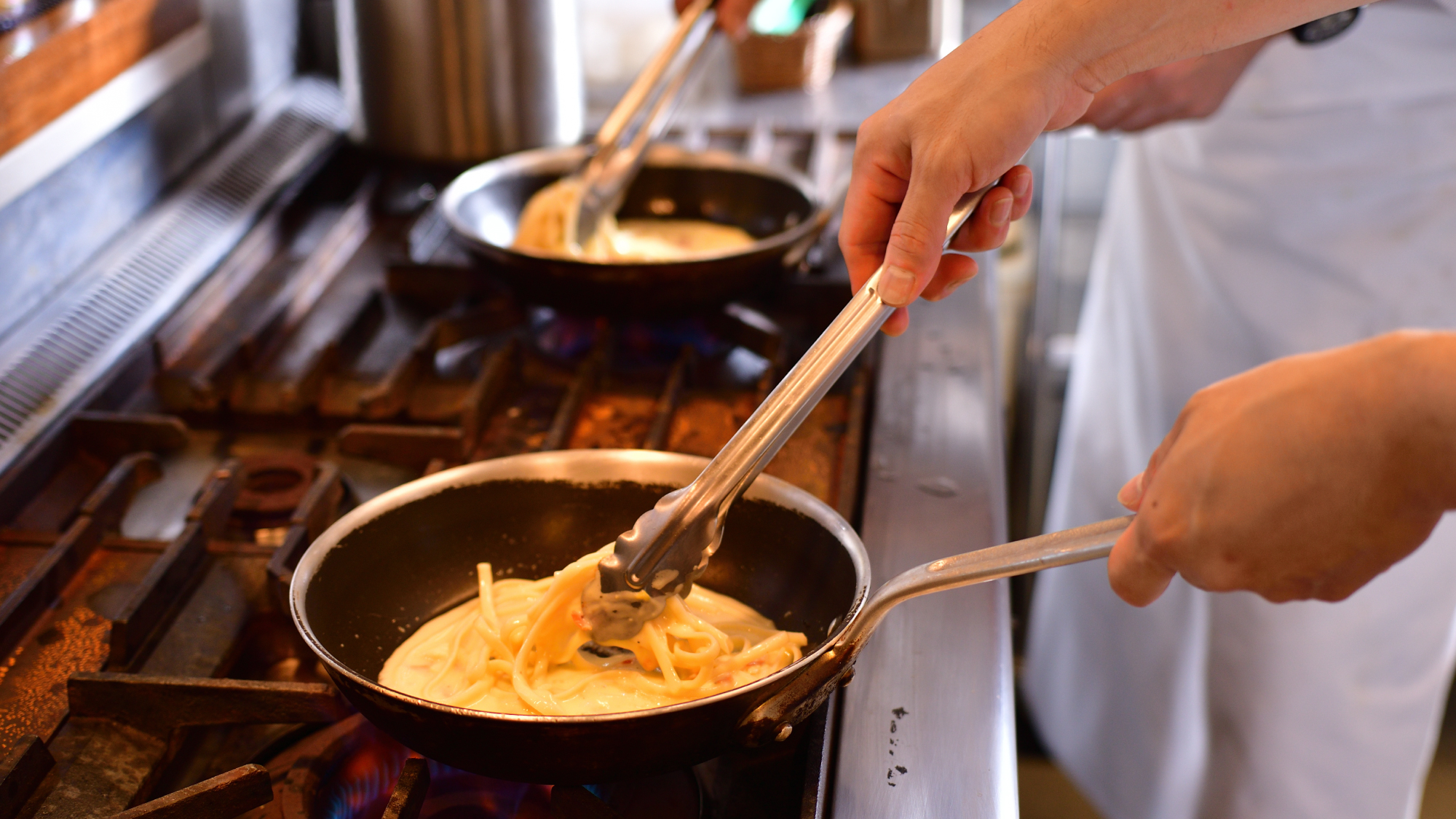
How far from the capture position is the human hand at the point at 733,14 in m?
1.55

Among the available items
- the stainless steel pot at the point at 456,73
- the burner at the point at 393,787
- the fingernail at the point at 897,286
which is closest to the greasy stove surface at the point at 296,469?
the burner at the point at 393,787

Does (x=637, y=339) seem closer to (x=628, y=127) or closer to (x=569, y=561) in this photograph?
(x=628, y=127)

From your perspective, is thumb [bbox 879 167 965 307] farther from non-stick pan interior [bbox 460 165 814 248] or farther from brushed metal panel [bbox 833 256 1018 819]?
non-stick pan interior [bbox 460 165 814 248]

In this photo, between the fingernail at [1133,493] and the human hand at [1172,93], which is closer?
the fingernail at [1133,493]

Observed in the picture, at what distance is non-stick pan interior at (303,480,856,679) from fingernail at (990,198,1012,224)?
29 cm

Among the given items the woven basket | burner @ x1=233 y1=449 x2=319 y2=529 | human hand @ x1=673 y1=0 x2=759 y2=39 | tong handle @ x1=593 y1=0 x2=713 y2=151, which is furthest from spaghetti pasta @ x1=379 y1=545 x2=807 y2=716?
the woven basket

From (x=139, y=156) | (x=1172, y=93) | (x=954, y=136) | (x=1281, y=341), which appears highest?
(x=954, y=136)

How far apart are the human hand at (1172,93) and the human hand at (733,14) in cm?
49

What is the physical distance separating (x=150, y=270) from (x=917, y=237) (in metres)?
0.95

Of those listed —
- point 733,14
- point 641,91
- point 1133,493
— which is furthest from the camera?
point 733,14

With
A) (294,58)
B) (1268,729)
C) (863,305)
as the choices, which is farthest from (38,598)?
(1268,729)

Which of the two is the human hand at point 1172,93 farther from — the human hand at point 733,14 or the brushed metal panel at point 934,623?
the human hand at point 733,14

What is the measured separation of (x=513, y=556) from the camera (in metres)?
0.97

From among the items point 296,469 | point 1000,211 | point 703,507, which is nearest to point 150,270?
point 296,469
